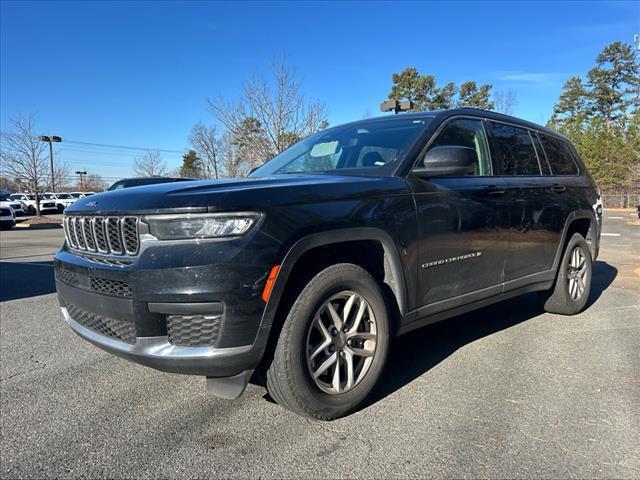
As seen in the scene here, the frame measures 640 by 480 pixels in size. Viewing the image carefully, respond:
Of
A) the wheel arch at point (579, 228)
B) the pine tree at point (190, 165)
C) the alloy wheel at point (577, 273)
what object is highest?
the pine tree at point (190, 165)

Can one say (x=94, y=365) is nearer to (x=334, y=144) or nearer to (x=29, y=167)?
(x=334, y=144)

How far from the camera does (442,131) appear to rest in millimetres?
3602

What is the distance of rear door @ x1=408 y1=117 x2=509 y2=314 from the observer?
126 inches

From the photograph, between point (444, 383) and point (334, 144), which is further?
point (334, 144)

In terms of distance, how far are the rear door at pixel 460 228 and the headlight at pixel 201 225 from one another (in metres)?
1.30

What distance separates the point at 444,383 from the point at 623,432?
106 centimetres

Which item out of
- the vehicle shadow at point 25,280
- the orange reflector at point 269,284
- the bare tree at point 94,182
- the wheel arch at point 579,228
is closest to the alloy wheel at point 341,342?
the orange reflector at point 269,284

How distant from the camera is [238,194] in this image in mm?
2408

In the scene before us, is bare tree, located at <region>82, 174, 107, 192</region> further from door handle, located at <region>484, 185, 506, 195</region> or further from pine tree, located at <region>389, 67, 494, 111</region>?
door handle, located at <region>484, 185, 506, 195</region>

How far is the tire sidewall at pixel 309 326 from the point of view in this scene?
2.54 meters

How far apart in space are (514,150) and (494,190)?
2.68 ft

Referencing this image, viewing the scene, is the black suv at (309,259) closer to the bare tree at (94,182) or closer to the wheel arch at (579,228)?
the wheel arch at (579,228)

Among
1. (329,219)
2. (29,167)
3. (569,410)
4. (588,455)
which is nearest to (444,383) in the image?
(569,410)

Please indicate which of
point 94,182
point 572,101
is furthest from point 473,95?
point 94,182
